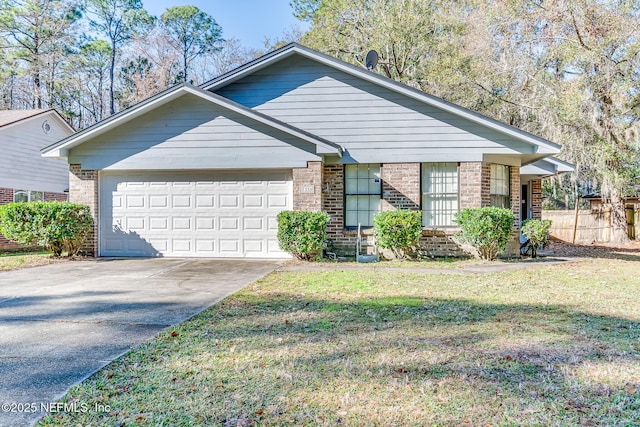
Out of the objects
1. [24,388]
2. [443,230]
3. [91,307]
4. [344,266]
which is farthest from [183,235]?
[24,388]

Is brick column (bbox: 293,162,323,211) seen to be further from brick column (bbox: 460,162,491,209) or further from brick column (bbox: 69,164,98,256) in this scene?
brick column (bbox: 69,164,98,256)

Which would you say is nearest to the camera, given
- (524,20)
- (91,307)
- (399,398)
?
(399,398)

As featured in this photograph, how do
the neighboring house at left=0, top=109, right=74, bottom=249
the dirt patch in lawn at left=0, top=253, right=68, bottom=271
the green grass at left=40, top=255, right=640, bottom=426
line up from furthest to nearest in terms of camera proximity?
the neighboring house at left=0, top=109, right=74, bottom=249 → the dirt patch in lawn at left=0, top=253, right=68, bottom=271 → the green grass at left=40, top=255, right=640, bottom=426

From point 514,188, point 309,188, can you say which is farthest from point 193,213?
point 514,188

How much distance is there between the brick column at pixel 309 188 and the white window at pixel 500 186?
490cm

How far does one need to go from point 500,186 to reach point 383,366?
9758mm

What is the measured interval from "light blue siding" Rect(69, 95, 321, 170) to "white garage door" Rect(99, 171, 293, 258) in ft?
1.41

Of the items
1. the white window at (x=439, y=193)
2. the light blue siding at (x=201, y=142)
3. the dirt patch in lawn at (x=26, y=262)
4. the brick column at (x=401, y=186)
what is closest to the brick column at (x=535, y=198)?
the white window at (x=439, y=193)

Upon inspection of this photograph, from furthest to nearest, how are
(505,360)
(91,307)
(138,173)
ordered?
(138,173) < (91,307) < (505,360)

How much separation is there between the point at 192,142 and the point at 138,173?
187 cm

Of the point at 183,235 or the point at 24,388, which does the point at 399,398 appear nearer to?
the point at 24,388

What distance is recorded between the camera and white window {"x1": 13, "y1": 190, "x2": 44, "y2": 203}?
16873 millimetres

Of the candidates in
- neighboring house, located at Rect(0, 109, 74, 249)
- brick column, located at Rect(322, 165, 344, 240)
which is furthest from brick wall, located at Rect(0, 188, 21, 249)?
brick column, located at Rect(322, 165, 344, 240)

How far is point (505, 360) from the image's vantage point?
3.77 m
